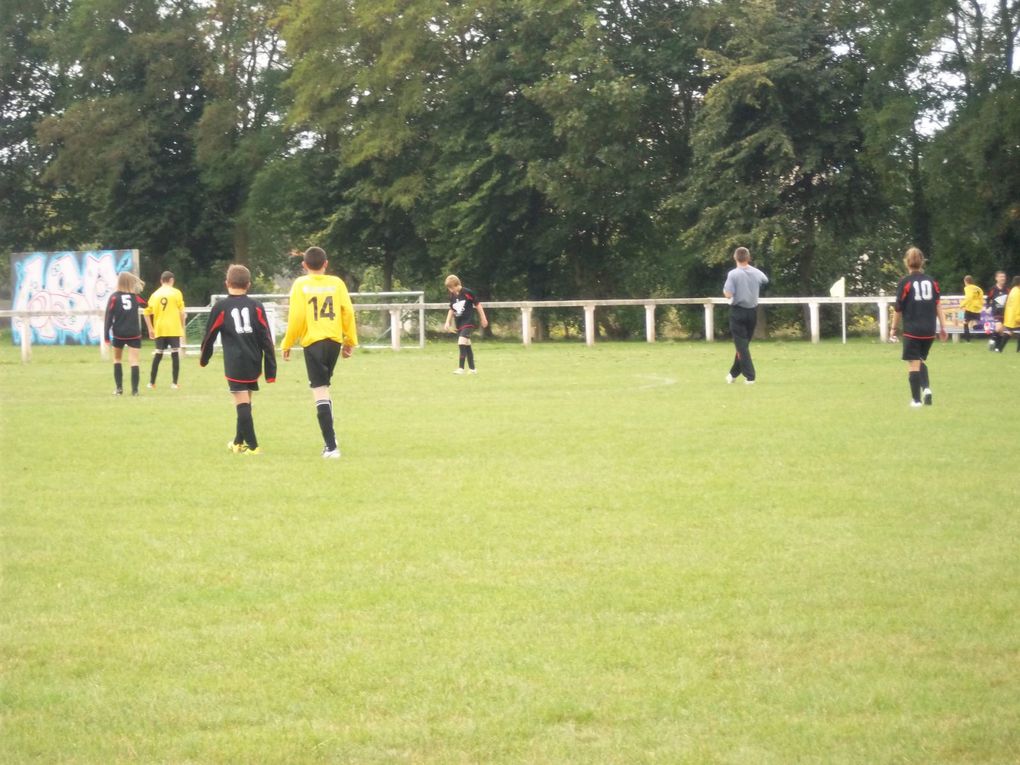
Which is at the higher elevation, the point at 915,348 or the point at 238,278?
the point at 238,278

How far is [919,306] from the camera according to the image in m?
18.2

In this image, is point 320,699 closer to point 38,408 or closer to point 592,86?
point 38,408

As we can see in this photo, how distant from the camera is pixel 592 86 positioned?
4712 cm

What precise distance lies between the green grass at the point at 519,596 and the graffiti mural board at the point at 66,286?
3578cm

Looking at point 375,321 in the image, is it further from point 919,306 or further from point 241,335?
point 241,335

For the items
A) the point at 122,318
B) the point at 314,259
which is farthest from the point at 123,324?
the point at 314,259

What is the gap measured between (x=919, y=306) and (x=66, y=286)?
128ft

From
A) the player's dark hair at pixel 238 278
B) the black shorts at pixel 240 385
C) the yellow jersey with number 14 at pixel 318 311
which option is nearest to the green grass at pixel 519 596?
the black shorts at pixel 240 385

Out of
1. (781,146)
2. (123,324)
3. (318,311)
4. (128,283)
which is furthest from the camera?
(781,146)

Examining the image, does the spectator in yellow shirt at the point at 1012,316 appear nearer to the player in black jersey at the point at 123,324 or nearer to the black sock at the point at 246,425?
the player in black jersey at the point at 123,324

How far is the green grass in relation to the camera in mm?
5246

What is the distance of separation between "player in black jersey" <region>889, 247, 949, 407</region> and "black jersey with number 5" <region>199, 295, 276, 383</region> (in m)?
7.88

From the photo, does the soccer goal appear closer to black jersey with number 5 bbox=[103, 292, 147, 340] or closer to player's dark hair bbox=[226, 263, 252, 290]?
black jersey with number 5 bbox=[103, 292, 147, 340]

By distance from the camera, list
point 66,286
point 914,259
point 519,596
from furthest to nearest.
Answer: point 66,286
point 914,259
point 519,596
